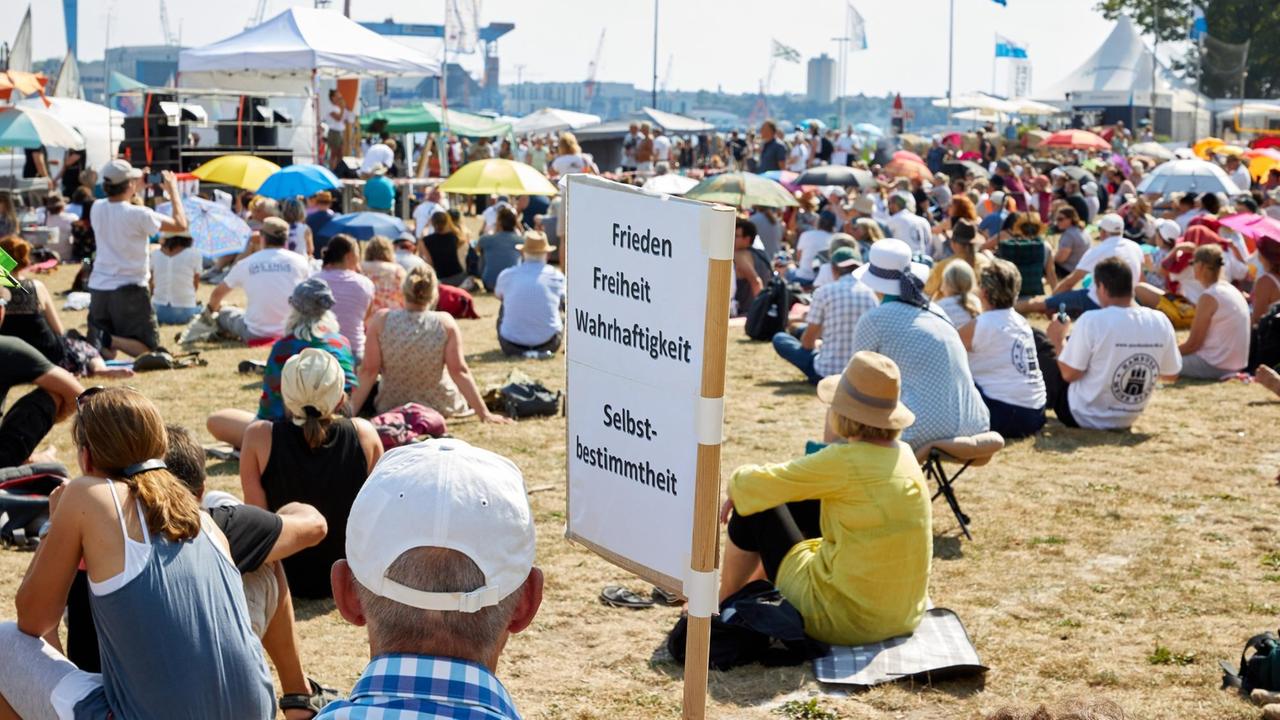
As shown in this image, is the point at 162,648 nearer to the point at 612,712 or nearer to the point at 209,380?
the point at 612,712

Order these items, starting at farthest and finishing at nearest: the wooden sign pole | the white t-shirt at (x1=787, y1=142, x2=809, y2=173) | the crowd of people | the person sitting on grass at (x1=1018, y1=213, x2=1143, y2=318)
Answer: the white t-shirt at (x1=787, y1=142, x2=809, y2=173), the person sitting on grass at (x1=1018, y1=213, x2=1143, y2=318), the wooden sign pole, the crowd of people

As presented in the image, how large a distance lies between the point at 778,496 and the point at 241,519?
6.10ft

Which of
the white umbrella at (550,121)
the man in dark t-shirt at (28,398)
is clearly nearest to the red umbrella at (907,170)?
the white umbrella at (550,121)

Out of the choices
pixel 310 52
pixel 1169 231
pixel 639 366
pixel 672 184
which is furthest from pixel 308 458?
pixel 310 52

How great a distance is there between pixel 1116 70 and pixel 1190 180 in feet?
132

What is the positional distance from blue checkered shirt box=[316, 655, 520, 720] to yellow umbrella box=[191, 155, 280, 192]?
1578cm

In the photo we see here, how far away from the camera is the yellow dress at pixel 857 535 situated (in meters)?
4.91

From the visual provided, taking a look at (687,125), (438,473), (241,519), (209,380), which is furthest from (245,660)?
(687,125)

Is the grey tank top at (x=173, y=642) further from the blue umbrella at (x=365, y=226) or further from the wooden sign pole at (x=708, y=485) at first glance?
the blue umbrella at (x=365, y=226)

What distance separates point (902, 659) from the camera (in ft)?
16.5

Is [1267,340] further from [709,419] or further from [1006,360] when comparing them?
[709,419]

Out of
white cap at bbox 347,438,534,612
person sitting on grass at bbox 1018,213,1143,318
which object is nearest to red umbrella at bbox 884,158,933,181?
person sitting on grass at bbox 1018,213,1143,318

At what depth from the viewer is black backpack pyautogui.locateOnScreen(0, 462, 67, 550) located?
6.49 meters

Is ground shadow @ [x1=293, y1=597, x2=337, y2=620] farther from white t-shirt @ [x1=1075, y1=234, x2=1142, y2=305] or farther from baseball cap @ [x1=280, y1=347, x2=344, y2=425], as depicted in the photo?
white t-shirt @ [x1=1075, y1=234, x2=1142, y2=305]
